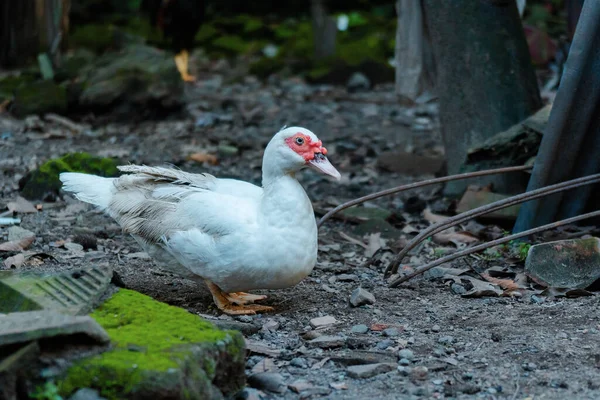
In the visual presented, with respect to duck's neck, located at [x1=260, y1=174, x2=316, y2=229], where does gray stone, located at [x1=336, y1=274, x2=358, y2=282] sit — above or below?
below

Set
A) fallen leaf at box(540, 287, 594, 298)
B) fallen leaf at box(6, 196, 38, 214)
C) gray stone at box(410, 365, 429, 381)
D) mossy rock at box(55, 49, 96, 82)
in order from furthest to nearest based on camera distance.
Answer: mossy rock at box(55, 49, 96, 82) → fallen leaf at box(6, 196, 38, 214) → fallen leaf at box(540, 287, 594, 298) → gray stone at box(410, 365, 429, 381)

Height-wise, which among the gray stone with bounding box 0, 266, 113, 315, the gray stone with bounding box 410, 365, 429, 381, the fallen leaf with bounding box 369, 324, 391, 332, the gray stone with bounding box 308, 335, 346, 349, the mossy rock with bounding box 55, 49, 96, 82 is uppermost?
the gray stone with bounding box 0, 266, 113, 315

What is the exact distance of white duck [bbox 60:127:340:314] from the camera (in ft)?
13.2

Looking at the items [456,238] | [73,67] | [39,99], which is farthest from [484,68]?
[73,67]

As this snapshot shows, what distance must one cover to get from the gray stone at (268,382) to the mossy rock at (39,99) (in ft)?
21.3

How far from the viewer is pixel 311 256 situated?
4125mm

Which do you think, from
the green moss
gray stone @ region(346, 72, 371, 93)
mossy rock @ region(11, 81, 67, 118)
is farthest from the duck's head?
the green moss

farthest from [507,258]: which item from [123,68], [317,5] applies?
[317,5]

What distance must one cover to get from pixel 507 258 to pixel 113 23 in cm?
1162

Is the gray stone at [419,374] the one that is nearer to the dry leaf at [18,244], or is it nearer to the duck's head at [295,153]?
the duck's head at [295,153]

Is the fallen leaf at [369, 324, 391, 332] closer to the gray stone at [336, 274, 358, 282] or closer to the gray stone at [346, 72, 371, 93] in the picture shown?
the gray stone at [336, 274, 358, 282]

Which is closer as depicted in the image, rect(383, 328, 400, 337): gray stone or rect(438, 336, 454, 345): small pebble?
rect(438, 336, 454, 345): small pebble

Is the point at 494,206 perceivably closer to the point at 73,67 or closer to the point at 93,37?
the point at 73,67

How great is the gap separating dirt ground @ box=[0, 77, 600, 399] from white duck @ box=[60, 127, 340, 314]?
0.21m
